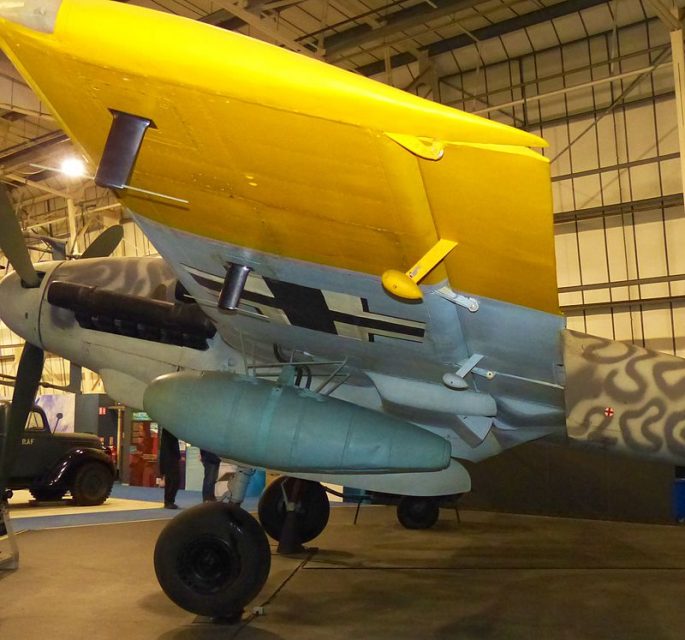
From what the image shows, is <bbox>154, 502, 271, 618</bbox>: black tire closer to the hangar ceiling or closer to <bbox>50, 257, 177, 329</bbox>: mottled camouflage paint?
<bbox>50, 257, 177, 329</bbox>: mottled camouflage paint

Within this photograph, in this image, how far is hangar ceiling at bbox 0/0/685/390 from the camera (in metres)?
12.4

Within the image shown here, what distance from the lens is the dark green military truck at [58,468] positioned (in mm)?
12172

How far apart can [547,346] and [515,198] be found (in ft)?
5.07

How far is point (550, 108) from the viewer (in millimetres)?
14242

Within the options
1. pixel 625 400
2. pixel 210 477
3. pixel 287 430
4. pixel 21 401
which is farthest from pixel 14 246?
pixel 210 477

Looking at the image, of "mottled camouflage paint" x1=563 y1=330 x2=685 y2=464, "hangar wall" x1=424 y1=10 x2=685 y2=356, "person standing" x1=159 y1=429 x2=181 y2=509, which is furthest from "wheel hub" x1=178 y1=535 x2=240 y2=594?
"hangar wall" x1=424 y1=10 x2=685 y2=356

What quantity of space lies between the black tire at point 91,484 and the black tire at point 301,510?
5.99 m

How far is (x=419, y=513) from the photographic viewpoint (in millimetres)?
9508

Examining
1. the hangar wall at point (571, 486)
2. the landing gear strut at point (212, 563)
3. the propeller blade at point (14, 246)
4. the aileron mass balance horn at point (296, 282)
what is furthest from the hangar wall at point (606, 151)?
the landing gear strut at point (212, 563)

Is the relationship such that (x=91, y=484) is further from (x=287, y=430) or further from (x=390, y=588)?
(x=287, y=430)

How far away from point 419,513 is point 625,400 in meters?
5.63

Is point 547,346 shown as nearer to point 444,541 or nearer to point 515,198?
point 515,198

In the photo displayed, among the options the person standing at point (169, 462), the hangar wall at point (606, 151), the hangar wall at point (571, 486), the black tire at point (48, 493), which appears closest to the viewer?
the person standing at point (169, 462)

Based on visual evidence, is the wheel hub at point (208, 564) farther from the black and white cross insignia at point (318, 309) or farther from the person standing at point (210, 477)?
the person standing at point (210, 477)
